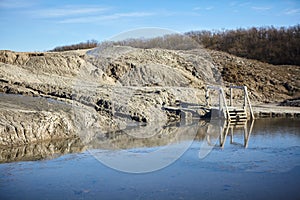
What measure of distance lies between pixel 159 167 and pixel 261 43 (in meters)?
36.7

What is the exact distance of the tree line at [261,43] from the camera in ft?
138

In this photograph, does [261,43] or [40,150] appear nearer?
[40,150]

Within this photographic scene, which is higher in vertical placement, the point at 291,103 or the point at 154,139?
the point at 291,103

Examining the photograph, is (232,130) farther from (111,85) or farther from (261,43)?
(261,43)

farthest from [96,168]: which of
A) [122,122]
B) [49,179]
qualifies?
[122,122]

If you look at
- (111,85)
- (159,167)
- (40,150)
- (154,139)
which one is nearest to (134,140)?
(154,139)

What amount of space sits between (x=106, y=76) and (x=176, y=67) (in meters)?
6.36

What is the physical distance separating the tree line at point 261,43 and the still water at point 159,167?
27462 mm

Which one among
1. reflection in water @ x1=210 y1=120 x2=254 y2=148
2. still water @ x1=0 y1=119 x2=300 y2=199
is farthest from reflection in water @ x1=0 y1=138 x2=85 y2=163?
reflection in water @ x1=210 y1=120 x2=254 y2=148

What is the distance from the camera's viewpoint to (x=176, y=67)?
31.7m

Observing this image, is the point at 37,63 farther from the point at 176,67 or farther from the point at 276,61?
the point at 276,61

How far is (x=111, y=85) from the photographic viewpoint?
24.1 metres

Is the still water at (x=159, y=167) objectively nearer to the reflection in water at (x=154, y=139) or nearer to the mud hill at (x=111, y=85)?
the reflection in water at (x=154, y=139)

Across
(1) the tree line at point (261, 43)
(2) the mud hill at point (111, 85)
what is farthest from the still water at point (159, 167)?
(1) the tree line at point (261, 43)
